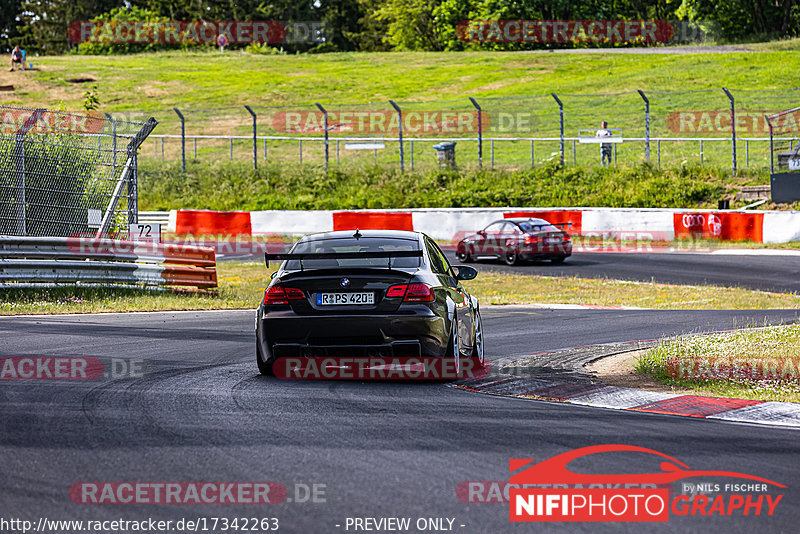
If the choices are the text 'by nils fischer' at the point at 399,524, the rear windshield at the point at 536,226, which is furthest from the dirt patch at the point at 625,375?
the rear windshield at the point at 536,226

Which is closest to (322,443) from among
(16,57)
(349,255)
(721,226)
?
(349,255)

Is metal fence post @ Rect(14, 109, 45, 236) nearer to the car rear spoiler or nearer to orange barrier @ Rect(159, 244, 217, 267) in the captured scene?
orange barrier @ Rect(159, 244, 217, 267)

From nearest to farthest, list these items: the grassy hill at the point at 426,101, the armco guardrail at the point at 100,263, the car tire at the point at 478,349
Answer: the car tire at the point at 478,349, the armco guardrail at the point at 100,263, the grassy hill at the point at 426,101

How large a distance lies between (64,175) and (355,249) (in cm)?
1018

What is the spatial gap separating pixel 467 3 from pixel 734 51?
1113 inches

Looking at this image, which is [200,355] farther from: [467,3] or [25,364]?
[467,3]

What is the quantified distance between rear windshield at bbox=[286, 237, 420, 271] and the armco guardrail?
846 cm

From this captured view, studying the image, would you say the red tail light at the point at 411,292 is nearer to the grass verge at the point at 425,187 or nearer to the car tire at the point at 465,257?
the car tire at the point at 465,257

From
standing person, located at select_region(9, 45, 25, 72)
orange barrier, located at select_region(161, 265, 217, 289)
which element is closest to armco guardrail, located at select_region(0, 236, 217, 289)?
orange barrier, located at select_region(161, 265, 217, 289)

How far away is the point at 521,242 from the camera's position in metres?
24.6

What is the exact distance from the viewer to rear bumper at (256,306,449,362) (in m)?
8.35

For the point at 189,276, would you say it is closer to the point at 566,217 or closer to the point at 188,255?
the point at 188,255

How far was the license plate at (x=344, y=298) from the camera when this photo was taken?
332 inches

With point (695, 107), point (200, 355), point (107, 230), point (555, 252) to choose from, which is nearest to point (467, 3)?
point (695, 107)
